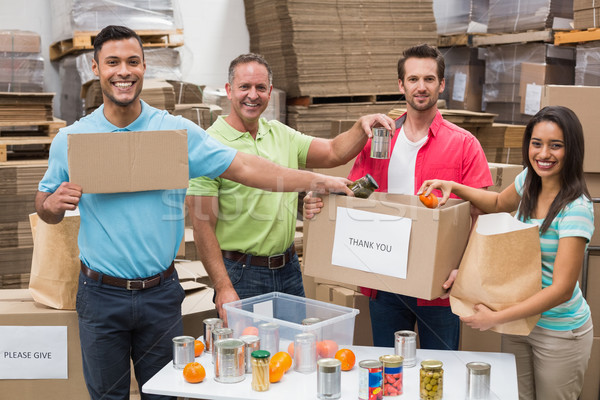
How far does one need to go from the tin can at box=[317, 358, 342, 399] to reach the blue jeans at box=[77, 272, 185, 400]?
718 millimetres

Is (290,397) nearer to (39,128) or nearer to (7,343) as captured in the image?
(7,343)

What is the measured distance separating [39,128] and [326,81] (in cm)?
208

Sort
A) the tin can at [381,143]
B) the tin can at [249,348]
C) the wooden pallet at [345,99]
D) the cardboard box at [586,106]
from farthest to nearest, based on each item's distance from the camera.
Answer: the wooden pallet at [345,99] < the cardboard box at [586,106] < the tin can at [381,143] < the tin can at [249,348]

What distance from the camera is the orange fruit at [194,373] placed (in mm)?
2082

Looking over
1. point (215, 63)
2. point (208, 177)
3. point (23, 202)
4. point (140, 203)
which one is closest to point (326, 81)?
point (215, 63)

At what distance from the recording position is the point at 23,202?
384 centimetres

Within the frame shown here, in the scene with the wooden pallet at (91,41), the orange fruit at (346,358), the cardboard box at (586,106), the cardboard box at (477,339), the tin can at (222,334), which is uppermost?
the wooden pallet at (91,41)

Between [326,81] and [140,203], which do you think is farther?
[326,81]

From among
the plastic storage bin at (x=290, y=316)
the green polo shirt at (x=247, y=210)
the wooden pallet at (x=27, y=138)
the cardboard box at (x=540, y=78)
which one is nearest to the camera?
the plastic storage bin at (x=290, y=316)

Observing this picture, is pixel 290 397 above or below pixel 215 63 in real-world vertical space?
below

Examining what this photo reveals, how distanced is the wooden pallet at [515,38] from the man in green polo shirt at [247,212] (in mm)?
2854

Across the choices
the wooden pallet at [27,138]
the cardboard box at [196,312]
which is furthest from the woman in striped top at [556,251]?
the wooden pallet at [27,138]

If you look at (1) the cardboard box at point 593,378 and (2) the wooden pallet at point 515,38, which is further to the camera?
(2) the wooden pallet at point 515,38

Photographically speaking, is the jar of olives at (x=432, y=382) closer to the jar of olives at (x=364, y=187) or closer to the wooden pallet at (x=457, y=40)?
the jar of olives at (x=364, y=187)
